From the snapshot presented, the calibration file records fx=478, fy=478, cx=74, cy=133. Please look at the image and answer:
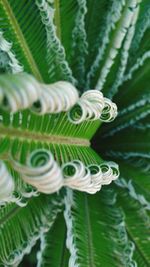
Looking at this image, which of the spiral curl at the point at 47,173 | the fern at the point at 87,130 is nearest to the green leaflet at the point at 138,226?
the fern at the point at 87,130

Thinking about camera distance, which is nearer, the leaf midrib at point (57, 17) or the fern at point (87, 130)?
the fern at point (87, 130)

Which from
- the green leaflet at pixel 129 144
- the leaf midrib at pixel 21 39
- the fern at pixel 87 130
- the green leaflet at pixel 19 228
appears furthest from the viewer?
the green leaflet at pixel 129 144

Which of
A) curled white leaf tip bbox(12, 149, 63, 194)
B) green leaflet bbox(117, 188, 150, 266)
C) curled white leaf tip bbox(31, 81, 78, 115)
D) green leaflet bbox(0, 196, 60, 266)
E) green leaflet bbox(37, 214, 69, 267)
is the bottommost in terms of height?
green leaflet bbox(37, 214, 69, 267)

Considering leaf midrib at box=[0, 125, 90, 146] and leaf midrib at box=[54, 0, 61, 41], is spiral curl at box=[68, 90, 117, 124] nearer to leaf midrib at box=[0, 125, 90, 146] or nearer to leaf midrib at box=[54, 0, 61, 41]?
leaf midrib at box=[0, 125, 90, 146]

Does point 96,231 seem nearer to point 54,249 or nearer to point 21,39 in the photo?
point 54,249

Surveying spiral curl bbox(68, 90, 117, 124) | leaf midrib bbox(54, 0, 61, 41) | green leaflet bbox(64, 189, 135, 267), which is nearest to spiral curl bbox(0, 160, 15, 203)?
spiral curl bbox(68, 90, 117, 124)

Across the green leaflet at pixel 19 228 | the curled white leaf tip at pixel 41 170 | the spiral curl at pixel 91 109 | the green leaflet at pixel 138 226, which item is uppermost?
the curled white leaf tip at pixel 41 170

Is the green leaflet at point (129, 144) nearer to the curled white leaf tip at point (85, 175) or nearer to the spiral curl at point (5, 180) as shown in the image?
the curled white leaf tip at point (85, 175)
